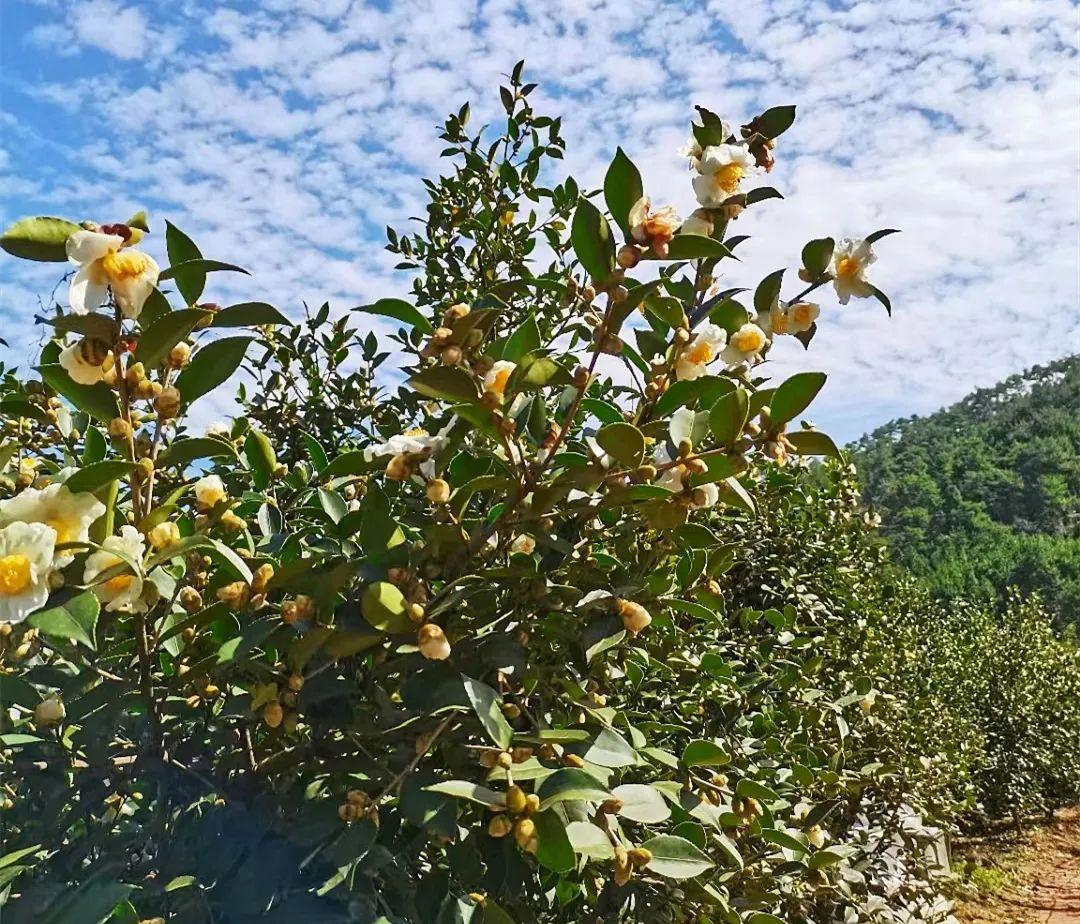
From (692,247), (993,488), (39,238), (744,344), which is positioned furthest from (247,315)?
(993,488)

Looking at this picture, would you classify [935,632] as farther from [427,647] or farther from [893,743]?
[427,647]

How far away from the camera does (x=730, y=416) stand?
0.93 m

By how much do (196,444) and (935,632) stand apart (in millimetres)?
7624

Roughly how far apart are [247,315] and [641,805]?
0.68m

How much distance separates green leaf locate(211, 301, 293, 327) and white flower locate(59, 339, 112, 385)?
0.11 meters

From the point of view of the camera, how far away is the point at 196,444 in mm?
991

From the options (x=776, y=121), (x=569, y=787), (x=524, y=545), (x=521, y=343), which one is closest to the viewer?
(x=569, y=787)

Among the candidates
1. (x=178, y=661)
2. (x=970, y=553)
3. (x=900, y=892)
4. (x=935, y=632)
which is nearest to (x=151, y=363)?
(x=178, y=661)

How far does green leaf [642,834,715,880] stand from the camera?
1.00 m

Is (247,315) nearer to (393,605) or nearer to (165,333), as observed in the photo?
(165,333)

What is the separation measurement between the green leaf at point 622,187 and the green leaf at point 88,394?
532mm

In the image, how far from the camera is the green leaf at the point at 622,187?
0.88m

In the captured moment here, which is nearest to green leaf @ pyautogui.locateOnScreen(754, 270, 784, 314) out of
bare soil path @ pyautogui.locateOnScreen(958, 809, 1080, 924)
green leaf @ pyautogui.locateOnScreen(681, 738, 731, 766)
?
green leaf @ pyautogui.locateOnScreen(681, 738, 731, 766)

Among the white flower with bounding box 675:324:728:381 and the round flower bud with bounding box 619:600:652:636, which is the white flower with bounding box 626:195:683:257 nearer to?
the white flower with bounding box 675:324:728:381
